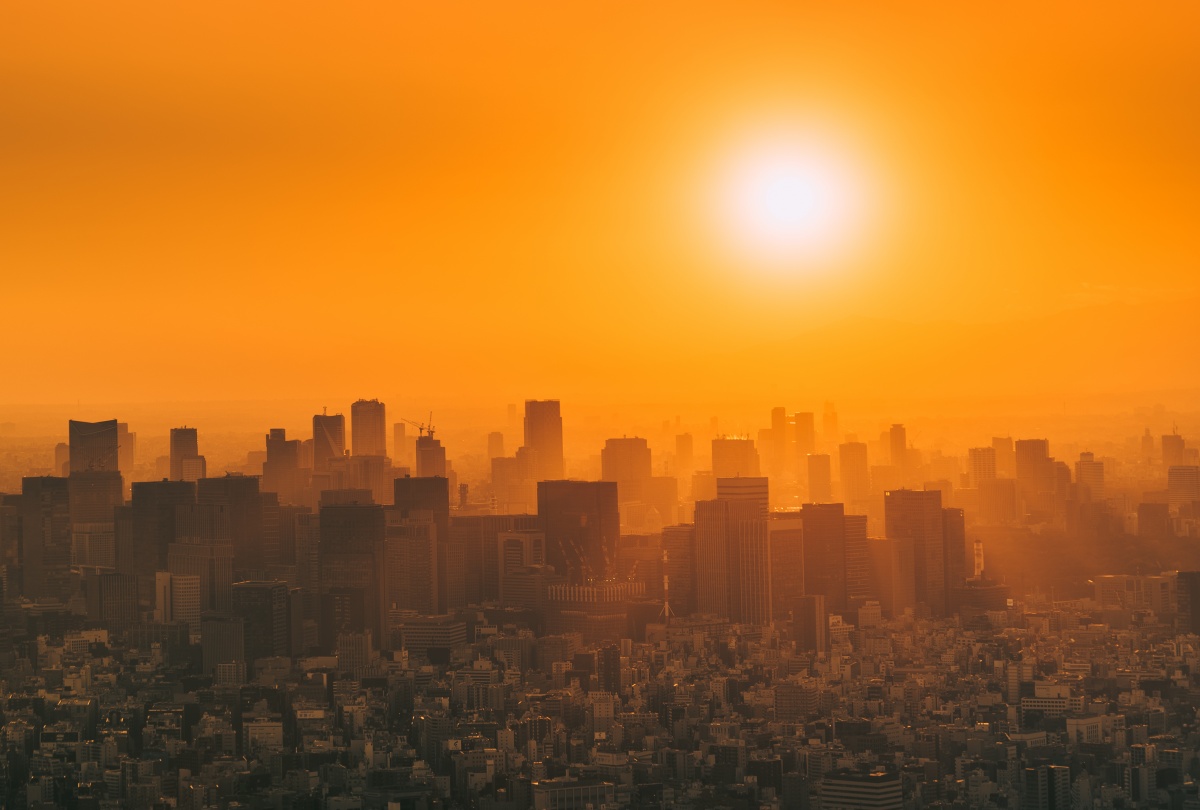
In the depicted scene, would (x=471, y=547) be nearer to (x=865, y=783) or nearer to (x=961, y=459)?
(x=961, y=459)

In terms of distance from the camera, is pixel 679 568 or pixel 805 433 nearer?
pixel 805 433

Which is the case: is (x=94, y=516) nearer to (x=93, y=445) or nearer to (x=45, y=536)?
(x=45, y=536)

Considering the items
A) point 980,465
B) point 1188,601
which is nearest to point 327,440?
point 980,465

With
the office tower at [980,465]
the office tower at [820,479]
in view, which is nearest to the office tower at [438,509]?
the office tower at [820,479]

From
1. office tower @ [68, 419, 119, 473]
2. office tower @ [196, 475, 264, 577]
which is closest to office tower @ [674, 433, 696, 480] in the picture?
office tower @ [196, 475, 264, 577]

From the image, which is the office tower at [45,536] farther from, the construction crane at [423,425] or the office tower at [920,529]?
the office tower at [920,529]

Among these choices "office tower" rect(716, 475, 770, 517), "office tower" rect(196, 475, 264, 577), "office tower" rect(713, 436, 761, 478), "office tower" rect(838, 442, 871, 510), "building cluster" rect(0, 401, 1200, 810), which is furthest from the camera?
"office tower" rect(716, 475, 770, 517)

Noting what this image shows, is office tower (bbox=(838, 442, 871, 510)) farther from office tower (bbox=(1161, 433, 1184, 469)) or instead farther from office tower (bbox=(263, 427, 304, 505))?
office tower (bbox=(263, 427, 304, 505))

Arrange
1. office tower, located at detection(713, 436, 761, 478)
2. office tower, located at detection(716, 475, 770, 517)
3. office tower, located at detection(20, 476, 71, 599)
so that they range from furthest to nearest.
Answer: office tower, located at detection(716, 475, 770, 517) → office tower, located at detection(713, 436, 761, 478) → office tower, located at detection(20, 476, 71, 599)
